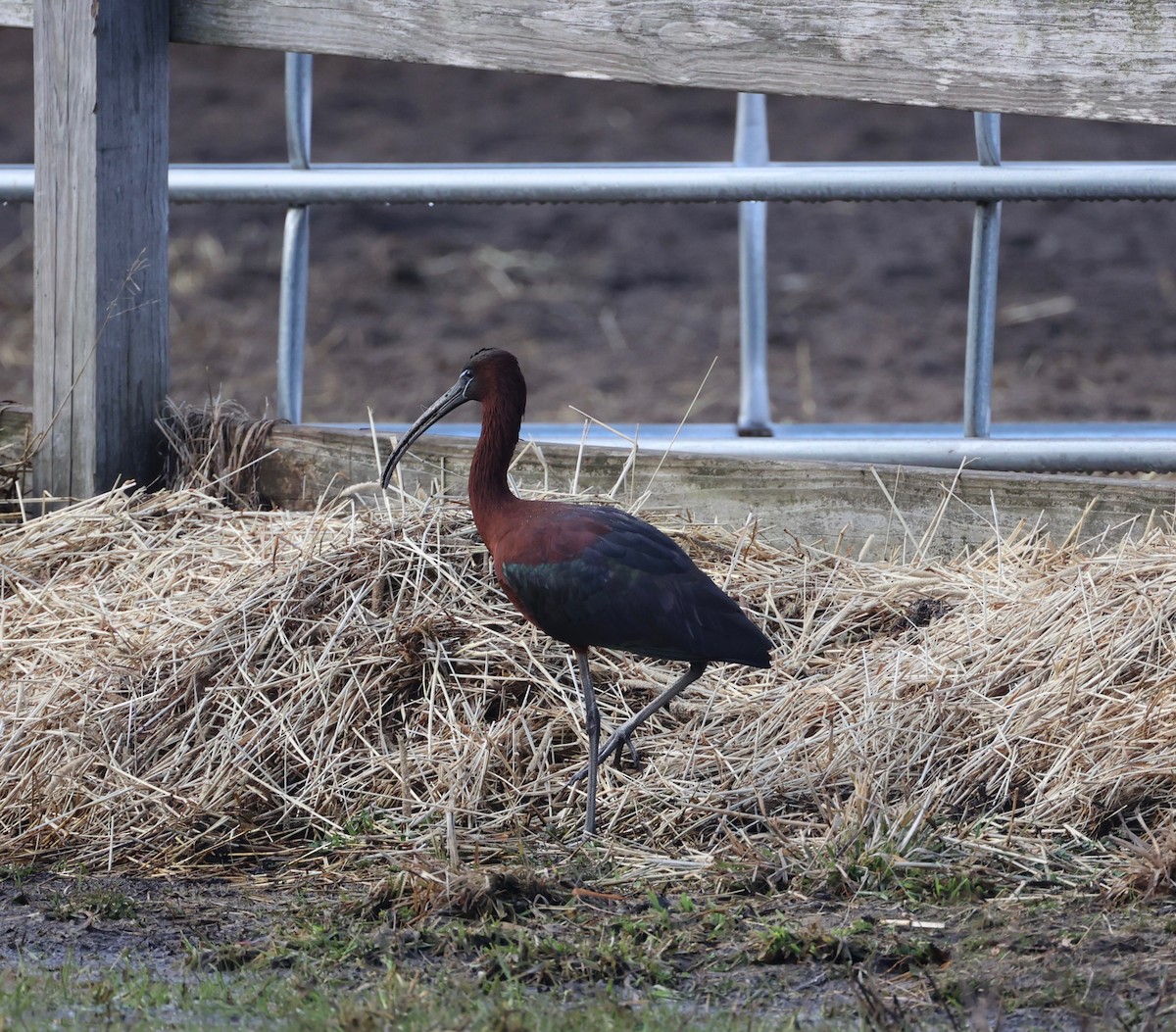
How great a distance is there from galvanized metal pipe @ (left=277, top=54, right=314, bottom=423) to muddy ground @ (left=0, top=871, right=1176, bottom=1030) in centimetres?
189

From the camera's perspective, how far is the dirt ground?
763 cm

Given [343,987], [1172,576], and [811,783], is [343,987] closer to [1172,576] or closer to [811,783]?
[811,783]

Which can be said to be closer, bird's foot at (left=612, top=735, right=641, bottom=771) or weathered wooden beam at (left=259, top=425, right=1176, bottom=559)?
bird's foot at (left=612, top=735, right=641, bottom=771)

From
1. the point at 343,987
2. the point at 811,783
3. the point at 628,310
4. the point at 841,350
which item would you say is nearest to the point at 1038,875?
the point at 811,783

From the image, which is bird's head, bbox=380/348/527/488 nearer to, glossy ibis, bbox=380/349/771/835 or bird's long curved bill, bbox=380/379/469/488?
bird's long curved bill, bbox=380/379/469/488

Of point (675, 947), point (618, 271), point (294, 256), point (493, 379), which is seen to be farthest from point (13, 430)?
point (618, 271)

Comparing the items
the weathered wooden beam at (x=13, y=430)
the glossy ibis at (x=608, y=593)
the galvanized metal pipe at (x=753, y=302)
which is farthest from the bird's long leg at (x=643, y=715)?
the weathered wooden beam at (x=13, y=430)

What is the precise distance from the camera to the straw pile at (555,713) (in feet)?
10.4

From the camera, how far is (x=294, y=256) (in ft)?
14.9

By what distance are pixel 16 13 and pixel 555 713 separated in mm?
2479

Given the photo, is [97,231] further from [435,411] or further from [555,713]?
[555,713]

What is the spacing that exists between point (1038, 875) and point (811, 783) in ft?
1.67

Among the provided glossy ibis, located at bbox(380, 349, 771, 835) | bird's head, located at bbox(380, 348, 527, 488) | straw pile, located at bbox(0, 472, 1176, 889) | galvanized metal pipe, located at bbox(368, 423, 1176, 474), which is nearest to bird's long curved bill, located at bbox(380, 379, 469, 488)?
bird's head, located at bbox(380, 348, 527, 488)

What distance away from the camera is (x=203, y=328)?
8.62m
